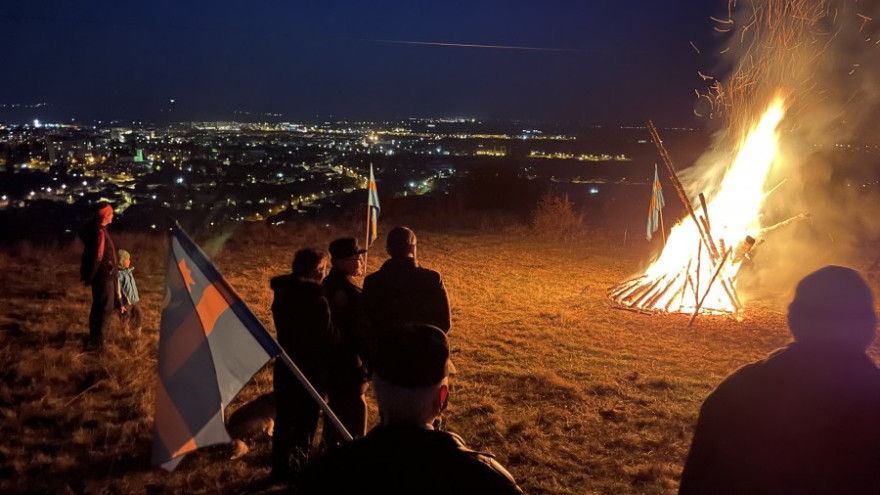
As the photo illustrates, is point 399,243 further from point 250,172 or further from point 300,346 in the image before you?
point 250,172

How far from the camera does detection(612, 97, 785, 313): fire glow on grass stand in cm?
1027

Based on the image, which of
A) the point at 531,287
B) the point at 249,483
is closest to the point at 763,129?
the point at 531,287

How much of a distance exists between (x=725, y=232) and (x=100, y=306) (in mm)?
10632

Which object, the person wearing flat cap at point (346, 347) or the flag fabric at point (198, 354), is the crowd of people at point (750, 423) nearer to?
the flag fabric at point (198, 354)

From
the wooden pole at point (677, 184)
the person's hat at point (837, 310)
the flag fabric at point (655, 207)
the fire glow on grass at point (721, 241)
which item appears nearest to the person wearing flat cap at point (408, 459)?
the person's hat at point (837, 310)

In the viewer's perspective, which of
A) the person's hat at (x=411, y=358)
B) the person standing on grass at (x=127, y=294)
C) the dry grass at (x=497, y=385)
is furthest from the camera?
the person standing on grass at (x=127, y=294)

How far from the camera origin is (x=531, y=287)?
12.0 metres

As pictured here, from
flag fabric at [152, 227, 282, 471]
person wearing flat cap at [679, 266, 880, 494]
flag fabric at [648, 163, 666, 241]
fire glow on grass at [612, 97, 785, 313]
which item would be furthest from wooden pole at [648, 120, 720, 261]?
flag fabric at [152, 227, 282, 471]

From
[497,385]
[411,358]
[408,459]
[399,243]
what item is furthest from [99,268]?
[408,459]

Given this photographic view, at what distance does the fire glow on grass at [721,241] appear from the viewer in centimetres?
1027

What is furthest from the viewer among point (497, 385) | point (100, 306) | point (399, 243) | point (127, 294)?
point (127, 294)

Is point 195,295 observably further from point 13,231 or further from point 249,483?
point 13,231

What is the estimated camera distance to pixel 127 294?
26.3ft

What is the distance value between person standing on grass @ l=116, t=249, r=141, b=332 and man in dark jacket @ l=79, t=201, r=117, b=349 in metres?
0.24
